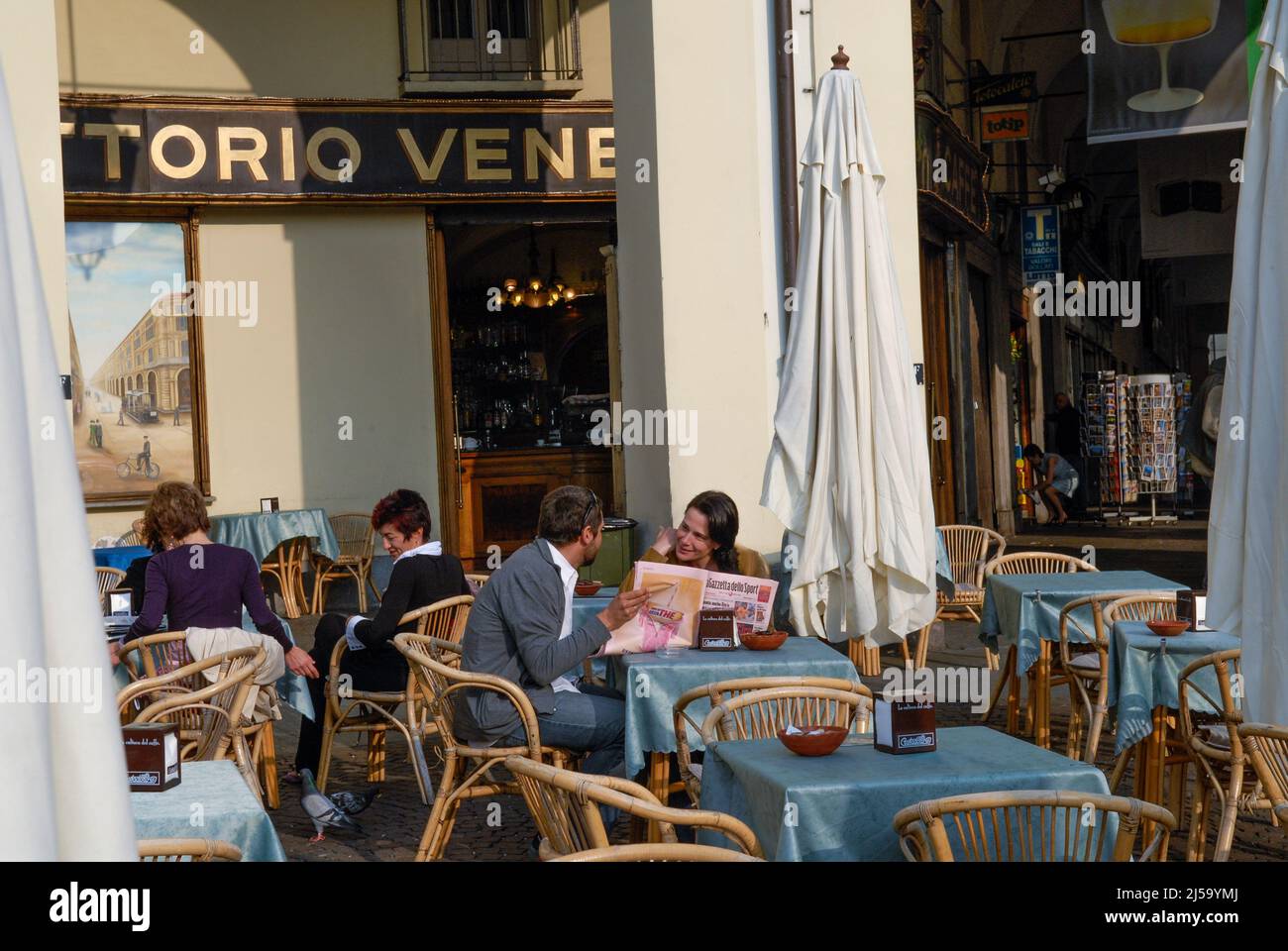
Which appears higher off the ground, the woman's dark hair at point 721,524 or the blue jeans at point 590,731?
the woman's dark hair at point 721,524

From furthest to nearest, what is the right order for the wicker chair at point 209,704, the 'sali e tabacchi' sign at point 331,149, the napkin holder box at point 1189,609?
the 'sali e tabacchi' sign at point 331,149 < the napkin holder box at point 1189,609 < the wicker chair at point 209,704

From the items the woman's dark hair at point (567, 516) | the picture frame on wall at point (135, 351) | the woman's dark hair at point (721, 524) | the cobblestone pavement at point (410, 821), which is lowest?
the cobblestone pavement at point (410, 821)

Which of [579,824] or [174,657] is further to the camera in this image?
[174,657]

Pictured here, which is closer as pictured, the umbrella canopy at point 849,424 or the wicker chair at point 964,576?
the umbrella canopy at point 849,424

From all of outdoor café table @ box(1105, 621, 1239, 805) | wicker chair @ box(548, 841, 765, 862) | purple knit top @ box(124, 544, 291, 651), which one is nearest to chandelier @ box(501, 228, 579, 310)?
purple knit top @ box(124, 544, 291, 651)

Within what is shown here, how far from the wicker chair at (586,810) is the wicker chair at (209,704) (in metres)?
1.39

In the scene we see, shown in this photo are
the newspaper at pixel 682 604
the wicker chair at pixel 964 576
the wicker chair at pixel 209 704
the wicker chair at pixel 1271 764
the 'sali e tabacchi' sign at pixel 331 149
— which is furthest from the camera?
the 'sali e tabacchi' sign at pixel 331 149

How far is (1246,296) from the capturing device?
11.9 feet

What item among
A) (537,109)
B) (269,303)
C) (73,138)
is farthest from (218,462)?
(537,109)

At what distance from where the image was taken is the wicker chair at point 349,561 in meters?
12.6

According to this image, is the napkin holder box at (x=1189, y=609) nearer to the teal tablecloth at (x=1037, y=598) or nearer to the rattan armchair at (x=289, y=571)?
the teal tablecloth at (x=1037, y=598)

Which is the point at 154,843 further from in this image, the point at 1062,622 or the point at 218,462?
the point at 218,462

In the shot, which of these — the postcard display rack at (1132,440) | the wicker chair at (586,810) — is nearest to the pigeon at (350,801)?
the wicker chair at (586,810)
